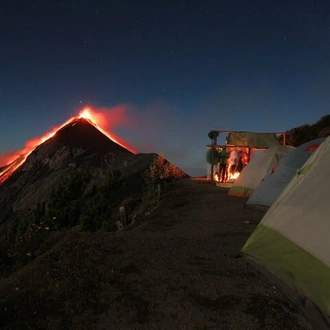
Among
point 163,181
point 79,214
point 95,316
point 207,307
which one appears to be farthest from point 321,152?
point 163,181

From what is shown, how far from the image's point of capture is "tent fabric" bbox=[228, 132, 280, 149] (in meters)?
27.7

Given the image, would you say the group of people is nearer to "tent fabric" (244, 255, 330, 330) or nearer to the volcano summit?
the volcano summit

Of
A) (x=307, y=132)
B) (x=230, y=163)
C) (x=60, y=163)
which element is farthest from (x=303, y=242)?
(x=60, y=163)

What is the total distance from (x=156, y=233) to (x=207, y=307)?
4.47 metres

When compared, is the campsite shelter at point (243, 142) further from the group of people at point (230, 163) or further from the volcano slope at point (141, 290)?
the volcano slope at point (141, 290)

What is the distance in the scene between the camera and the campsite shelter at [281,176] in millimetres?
11844

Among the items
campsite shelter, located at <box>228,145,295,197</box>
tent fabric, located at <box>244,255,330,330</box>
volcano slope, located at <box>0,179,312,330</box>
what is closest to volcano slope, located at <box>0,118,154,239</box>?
campsite shelter, located at <box>228,145,295,197</box>

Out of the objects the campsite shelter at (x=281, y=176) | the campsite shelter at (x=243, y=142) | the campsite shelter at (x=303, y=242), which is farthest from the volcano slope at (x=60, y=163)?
the campsite shelter at (x=303, y=242)

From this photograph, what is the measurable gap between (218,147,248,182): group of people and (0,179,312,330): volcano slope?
59.5ft

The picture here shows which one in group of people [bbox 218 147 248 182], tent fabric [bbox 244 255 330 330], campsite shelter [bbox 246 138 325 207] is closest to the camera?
tent fabric [bbox 244 255 330 330]

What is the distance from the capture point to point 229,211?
1268cm

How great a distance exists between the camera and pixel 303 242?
475 centimetres

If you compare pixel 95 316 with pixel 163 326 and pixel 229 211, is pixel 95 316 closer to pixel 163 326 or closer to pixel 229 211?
pixel 163 326

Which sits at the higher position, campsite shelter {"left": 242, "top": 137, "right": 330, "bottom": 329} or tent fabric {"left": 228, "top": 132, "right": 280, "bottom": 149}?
tent fabric {"left": 228, "top": 132, "right": 280, "bottom": 149}
